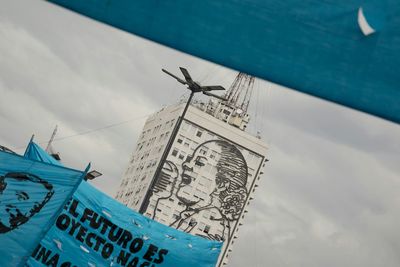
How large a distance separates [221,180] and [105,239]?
76613mm

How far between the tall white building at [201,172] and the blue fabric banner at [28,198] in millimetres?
72775

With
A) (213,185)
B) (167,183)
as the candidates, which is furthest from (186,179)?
(213,185)

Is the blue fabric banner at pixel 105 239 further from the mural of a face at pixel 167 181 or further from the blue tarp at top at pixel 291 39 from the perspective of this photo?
the mural of a face at pixel 167 181

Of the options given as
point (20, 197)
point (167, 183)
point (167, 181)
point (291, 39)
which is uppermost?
point (167, 181)

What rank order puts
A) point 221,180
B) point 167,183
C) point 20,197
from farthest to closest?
point 221,180 < point 167,183 < point 20,197

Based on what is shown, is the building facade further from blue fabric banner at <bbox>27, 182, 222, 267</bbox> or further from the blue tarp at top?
the blue tarp at top

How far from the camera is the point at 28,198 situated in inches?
356

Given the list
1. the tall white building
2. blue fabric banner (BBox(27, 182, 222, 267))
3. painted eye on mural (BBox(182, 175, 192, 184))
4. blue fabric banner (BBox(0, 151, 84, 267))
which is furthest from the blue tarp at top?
painted eye on mural (BBox(182, 175, 192, 184))

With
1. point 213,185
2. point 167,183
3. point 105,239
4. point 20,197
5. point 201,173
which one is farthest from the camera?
point 201,173

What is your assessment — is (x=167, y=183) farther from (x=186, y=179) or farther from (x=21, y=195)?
(x=21, y=195)

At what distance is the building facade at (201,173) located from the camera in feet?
279

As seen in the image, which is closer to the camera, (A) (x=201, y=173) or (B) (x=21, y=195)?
(B) (x=21, y=195)

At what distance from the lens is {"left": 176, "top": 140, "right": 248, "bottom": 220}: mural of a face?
8650 centimetres

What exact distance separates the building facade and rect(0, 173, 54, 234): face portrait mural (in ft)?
239
